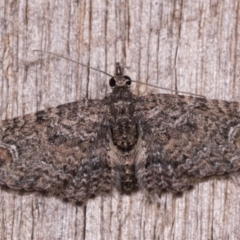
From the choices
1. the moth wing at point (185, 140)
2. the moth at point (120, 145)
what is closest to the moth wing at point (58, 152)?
the moth at point (120, 145)

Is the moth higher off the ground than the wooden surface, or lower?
lower

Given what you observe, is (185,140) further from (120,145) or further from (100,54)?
(100,54)

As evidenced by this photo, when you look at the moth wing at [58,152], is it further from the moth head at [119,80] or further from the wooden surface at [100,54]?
the moth head at [119,80]

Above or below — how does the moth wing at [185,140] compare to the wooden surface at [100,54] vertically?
below

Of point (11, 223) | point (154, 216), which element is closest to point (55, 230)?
point (11, 223)

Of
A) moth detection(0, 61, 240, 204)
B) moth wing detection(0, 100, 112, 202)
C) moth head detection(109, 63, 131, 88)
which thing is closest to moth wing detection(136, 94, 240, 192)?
moth detection(0, 61, 240, 204)

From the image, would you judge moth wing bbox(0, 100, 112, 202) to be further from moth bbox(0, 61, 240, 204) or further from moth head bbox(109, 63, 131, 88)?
moth head bbox(109, 63, 131, 88)
